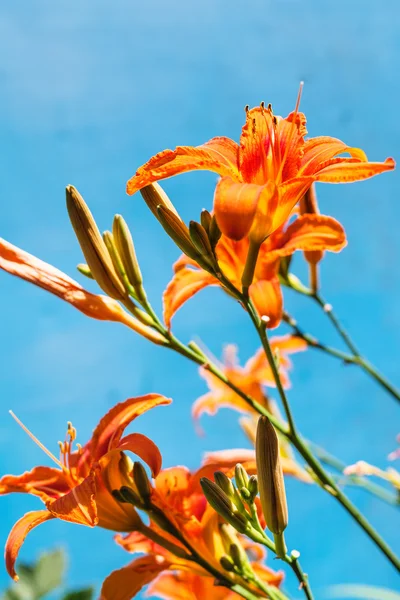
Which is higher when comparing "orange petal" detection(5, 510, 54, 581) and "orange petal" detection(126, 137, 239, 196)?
"orange petal" detection(126, 137, 239, 196)

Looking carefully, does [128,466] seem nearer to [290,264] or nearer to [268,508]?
[268,508]

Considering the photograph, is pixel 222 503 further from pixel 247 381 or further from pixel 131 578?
pixel 247 381

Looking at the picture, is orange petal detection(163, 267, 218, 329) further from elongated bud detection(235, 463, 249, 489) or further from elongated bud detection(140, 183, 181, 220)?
elongated bud detection(235, 463, 249, 489)

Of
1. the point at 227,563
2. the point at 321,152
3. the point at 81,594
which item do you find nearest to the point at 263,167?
the point at 321,152

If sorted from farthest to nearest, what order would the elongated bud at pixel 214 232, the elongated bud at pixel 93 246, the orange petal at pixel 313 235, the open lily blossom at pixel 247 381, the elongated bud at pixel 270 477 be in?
1. the open lily blossom at pixel 247 381
2. the orange petal at pixel 313 235
3. the elongated bud at pixel 93 246
4. the elongated bud at pixel 214 232
5. the elongated bud at pixel 270 477

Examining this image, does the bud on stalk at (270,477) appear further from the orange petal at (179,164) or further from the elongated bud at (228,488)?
the orange petal at (179,164)

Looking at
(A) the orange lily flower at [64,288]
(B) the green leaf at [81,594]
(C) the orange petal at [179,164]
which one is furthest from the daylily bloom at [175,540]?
(B) the green leaf at [81,594]

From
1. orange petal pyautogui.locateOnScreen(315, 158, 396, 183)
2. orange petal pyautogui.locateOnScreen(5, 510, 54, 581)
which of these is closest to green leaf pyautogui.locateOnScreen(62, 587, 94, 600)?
orange petal pyautogui.locateOnScreen(5, 510, 54, 581)
